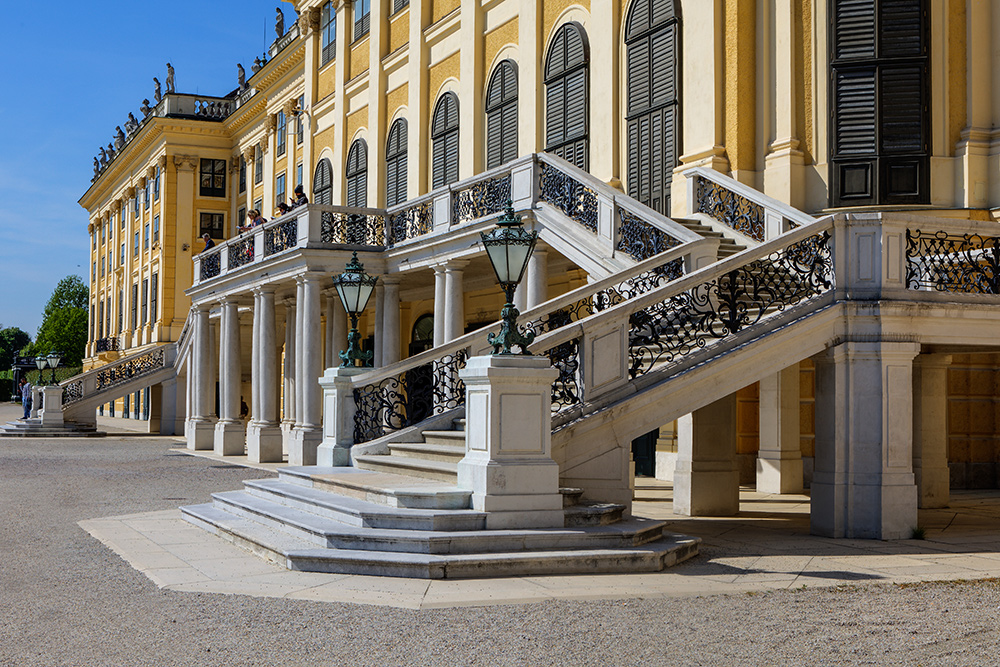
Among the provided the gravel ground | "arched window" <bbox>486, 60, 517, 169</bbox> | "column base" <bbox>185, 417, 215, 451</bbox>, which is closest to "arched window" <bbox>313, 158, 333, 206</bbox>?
"column base" <bbox>185, 417, 215, 451</bbox>

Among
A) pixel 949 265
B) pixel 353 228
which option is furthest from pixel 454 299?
pixel 949 265

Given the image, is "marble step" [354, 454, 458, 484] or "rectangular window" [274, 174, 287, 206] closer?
"marble step" [354, 454, 458, 484]

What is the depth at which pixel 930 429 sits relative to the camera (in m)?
15.2

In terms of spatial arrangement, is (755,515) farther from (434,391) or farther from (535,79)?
(535,79)

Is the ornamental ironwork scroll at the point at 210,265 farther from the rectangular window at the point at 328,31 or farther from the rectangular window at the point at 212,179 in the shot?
the rectangular window at the point at 212,179

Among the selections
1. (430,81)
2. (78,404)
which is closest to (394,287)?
(430,81)

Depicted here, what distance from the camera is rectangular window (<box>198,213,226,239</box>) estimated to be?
51344 mm

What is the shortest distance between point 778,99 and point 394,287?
8.20 metres

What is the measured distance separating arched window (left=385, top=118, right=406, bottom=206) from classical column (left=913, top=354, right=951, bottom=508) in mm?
15765

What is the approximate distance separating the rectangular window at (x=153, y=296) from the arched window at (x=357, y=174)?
24061mm

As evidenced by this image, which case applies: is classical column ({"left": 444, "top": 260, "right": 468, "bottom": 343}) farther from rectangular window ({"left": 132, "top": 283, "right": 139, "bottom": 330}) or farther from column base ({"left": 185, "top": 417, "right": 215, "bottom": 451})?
rectangular window ({"left": 132, "top": 283, "right": 139, "bottom": 330})

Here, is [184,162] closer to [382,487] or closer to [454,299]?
[454,299]

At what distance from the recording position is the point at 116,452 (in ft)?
91.1

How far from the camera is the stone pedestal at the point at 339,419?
47.3ft
